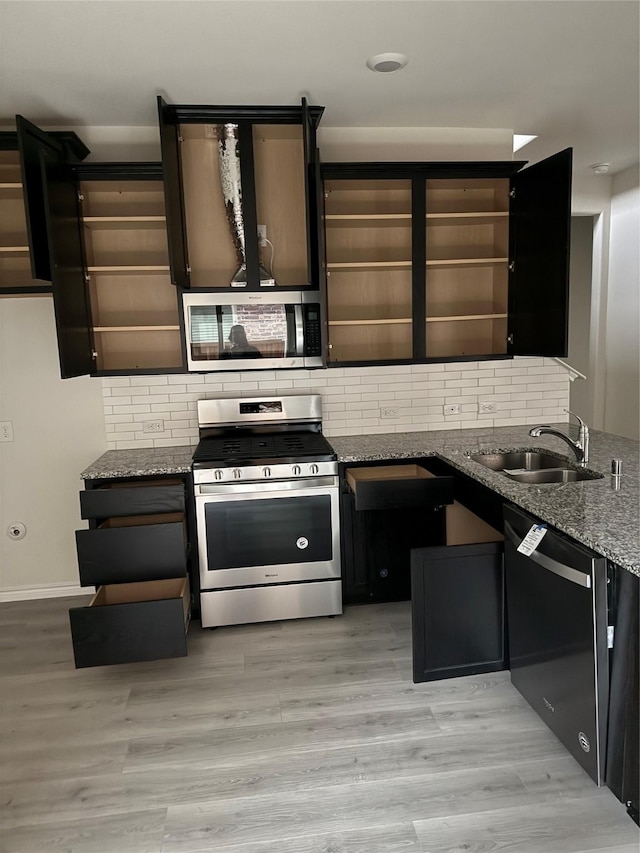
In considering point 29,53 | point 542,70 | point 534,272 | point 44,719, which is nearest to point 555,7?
point 542,70

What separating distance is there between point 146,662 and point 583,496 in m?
2.09

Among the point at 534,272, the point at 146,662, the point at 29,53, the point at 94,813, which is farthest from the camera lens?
the point at 534,272

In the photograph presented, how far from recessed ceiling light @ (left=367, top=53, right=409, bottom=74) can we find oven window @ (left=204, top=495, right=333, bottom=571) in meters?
1.97

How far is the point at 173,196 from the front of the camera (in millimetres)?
2783

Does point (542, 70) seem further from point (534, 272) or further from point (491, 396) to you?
point (491, 396)

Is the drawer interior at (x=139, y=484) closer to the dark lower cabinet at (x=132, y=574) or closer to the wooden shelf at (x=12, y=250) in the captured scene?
the dark lower cabinet at (x=132, y=574)

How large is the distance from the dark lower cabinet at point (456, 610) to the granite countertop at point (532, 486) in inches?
13.0

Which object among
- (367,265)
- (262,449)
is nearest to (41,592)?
(262,449)

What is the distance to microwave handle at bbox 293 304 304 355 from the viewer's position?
3.24 metres

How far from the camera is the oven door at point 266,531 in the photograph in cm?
289

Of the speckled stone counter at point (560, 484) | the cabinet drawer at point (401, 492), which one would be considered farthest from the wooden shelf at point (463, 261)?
the cabinet drawer at point (401, 492)

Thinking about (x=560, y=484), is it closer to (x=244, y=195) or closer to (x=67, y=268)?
→ (x=244, y=195)

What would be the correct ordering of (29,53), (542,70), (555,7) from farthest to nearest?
(542,70)
(29,53)
(555,7)

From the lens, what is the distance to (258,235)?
10.3 ft
